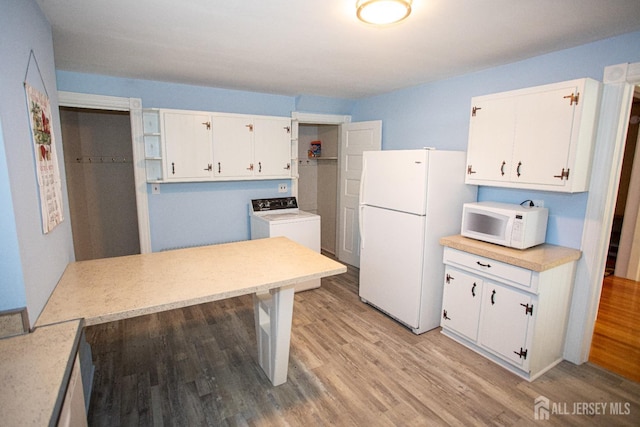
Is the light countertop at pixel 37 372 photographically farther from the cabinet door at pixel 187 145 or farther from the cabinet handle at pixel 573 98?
the cabinet handle at pixel 573 98

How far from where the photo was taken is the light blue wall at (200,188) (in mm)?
3283

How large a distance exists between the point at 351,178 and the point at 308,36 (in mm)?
2479

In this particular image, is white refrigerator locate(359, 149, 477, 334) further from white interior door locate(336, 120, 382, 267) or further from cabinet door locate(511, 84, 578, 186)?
white interior door locate(336, 120, 382, 267)

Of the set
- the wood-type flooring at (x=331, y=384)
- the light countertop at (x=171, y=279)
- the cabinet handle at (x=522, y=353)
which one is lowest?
the wood-type flooring at (x=331, y=384)

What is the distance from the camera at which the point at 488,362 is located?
2484 millimetres

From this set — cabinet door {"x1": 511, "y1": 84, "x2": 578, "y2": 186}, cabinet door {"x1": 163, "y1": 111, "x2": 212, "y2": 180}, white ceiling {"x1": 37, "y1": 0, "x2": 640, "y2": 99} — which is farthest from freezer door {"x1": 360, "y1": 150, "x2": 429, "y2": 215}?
cabinet door {"x1": 163, "y1": 111, "x2": 212, "y2": 180}

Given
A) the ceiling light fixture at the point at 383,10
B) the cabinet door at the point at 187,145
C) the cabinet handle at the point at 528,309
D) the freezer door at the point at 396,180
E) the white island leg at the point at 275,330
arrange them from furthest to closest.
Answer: the cabinet door at the point at 187,145, the freezer door at the point at 396,180, the cabinet handle at the point at 528,309, the white island leg at the point at 275,330, the ceiling light fixture at the point at 383,10

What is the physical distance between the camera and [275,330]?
2.12 m

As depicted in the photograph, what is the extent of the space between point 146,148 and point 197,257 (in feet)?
5.84

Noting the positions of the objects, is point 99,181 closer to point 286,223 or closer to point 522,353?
point 286,223

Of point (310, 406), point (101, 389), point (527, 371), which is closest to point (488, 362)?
point (527, 371)

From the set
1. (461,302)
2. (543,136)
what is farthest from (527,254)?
(543,136)

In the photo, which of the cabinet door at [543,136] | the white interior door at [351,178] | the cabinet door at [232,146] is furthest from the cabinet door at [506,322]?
the cabinet door at [232,146]

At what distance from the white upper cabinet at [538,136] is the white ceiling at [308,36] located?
0.37 m
